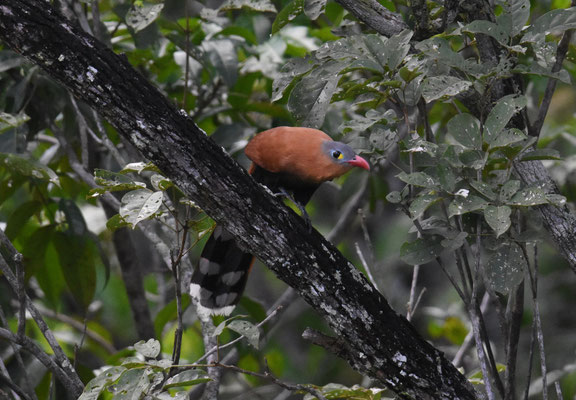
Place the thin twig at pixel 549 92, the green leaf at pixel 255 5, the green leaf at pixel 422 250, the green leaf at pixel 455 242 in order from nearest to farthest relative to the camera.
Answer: the green leaf at pixel 455 242
the green leaf at pixel 422 250
the thin twig at pixel 549 92
the green leaf at pixel 255 5

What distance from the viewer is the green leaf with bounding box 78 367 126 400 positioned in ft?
6.18

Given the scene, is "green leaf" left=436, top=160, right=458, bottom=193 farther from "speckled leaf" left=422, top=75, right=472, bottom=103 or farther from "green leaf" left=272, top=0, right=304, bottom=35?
"green leaf" left=272, top=0, right=304, bottom=35

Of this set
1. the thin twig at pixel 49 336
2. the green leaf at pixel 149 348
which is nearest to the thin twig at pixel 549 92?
the green leaf at pixel 149 348

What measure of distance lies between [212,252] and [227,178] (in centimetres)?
106

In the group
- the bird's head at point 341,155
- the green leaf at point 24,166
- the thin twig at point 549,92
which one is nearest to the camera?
the thin twig at point 549,92

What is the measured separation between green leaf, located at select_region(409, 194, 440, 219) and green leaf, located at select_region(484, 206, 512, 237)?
0.15 metres

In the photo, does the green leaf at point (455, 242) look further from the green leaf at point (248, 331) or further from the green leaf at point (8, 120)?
the green leaf at point (8, 120)

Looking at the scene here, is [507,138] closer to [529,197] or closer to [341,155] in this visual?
[529,197]

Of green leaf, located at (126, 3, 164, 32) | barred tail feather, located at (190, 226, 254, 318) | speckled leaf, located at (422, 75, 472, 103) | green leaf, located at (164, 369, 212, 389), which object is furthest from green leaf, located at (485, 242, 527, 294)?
green leaf, located at (126, 3, 164, 32)

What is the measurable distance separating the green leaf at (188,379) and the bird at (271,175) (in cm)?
87

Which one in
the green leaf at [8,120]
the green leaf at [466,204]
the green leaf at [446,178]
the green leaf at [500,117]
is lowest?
the green leaf at [466,204]

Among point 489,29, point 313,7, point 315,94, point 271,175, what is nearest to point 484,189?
point 489,29

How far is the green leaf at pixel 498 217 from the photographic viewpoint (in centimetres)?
179

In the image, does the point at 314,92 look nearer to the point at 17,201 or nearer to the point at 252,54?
the point at 252,54
